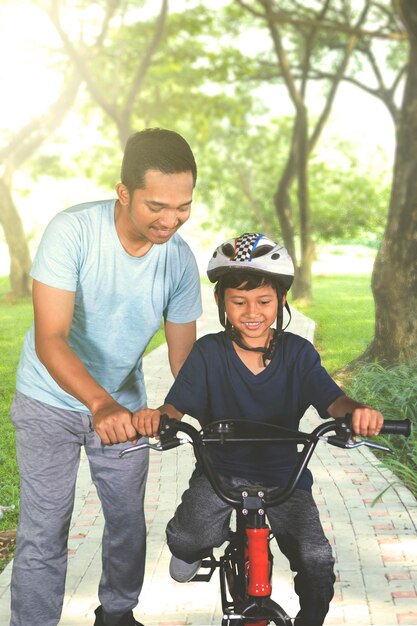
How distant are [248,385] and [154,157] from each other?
85 cm

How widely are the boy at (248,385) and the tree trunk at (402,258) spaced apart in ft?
23.1

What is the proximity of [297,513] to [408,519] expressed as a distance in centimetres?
286

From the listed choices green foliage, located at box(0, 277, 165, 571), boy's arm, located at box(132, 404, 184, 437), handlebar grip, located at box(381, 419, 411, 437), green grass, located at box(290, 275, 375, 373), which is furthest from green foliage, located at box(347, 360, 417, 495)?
boy's arm, located at box(132, 404, 184, 437)

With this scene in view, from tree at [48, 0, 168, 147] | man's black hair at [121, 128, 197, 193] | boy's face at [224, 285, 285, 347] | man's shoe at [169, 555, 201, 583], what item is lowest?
man's shoe at [169, 555, 201, 583]

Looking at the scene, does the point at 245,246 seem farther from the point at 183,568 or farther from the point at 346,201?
the point at 346,201

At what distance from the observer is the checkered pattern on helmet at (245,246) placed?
3.52 meters

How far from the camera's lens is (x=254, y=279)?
3.53m

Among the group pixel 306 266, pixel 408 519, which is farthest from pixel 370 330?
pixel 408 519

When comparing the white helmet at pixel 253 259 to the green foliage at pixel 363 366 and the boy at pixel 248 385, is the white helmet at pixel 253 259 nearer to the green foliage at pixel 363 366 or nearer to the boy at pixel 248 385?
the boy at pixel 248 385

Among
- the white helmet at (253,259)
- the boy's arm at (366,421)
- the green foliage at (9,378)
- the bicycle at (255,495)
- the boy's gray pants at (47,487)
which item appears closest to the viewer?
the bicycle at (255,495)

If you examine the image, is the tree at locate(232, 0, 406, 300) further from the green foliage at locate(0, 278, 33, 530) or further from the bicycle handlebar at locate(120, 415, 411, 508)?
the bicycle handlebar at locate(120, 415, 411, 508)

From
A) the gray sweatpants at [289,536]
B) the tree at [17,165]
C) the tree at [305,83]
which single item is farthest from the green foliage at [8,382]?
the tree at [305,83]

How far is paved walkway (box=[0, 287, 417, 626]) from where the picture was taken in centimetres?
467

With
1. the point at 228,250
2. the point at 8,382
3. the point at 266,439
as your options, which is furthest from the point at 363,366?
the point at 266,439
